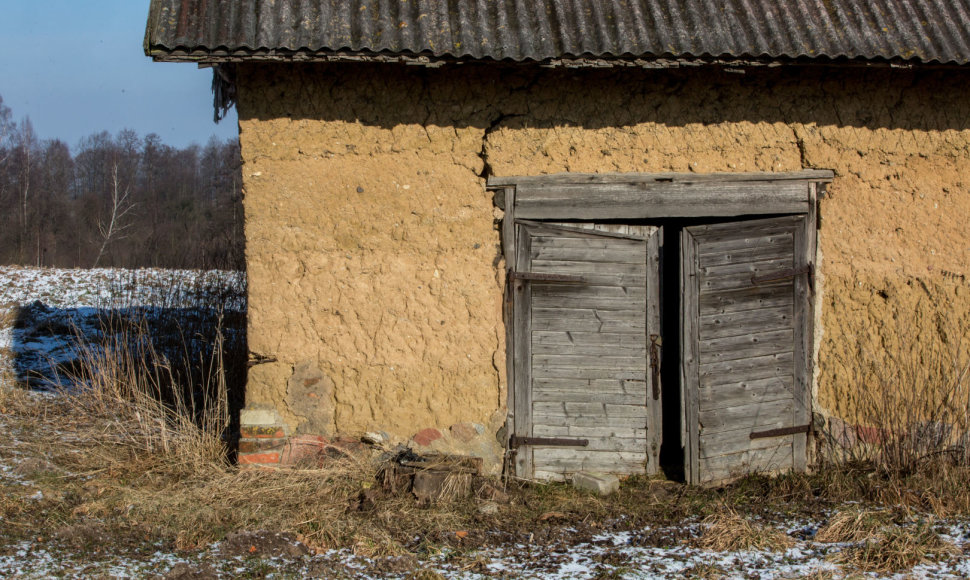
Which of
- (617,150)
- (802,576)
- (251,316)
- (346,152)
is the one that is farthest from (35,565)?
(617,150)

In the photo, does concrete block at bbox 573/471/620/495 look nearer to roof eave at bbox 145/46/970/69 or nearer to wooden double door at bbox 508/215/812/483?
wooden double door at bbox 508/215/812/483

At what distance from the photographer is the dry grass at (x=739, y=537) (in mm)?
4125

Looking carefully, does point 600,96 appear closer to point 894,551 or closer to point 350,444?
point 350,444

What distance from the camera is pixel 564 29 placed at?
4.96m

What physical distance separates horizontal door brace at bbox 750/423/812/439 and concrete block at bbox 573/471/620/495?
986mm

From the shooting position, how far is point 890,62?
191 inches

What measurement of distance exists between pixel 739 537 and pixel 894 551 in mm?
729

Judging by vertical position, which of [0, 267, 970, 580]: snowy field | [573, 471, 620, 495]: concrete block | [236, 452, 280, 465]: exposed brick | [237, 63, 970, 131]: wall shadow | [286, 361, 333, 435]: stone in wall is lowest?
[0, 267, 970, 580]: snowy field

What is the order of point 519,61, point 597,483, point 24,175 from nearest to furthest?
point 519,61
point 597,483
point 24,175

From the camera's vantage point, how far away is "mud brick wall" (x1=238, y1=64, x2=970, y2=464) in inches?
200

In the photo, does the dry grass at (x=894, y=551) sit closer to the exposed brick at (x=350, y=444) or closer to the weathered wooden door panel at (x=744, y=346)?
the weathered wooden door panel at (x=744, y=346)

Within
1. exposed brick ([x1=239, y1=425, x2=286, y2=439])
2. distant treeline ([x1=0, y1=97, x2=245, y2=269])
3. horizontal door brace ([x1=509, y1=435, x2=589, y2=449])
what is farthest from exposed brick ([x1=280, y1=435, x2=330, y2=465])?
distant treeline ([x1=0, y1=97, x2=245, y2=269])

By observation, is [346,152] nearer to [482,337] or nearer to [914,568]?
[482,337]

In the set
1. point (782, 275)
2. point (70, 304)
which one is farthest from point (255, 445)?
point (70, 304)
